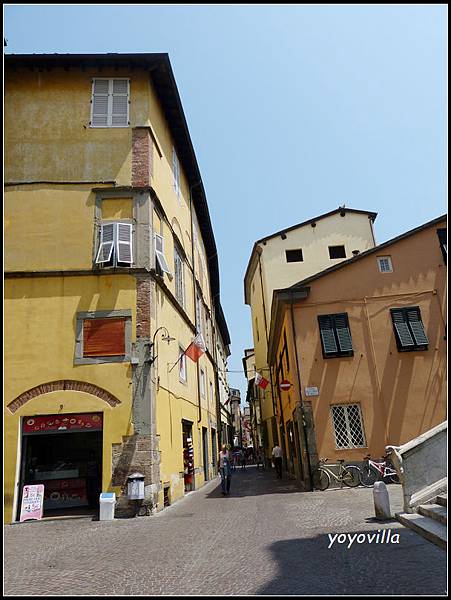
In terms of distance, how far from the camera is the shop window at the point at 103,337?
1222 cm

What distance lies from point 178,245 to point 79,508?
32.4 feet

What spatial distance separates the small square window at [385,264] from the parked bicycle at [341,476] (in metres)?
6.85

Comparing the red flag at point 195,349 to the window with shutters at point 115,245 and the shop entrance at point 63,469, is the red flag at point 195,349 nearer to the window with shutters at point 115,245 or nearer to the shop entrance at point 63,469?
the window with shutters at point 115,245

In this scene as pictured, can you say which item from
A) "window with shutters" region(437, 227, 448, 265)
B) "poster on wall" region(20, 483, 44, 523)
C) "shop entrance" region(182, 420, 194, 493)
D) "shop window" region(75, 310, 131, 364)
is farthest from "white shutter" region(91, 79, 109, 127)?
"window with shutters" region(437, 227, 448, 265)

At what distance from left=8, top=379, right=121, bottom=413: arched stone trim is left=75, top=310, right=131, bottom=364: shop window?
0.62m

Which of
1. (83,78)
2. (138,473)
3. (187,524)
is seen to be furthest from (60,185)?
(187,524)

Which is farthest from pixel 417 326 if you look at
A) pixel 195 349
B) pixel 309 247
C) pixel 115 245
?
pixel 309 247

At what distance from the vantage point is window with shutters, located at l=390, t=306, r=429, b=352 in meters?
15.0

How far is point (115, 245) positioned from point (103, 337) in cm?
271

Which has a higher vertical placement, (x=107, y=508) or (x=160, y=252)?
(x=160, y=252)

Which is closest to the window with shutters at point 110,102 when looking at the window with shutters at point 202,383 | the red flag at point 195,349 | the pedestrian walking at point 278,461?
the red flag at point 195,349

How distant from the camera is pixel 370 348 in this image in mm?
15141

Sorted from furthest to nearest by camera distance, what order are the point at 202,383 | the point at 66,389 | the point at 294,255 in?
the point at 294,255 < the point at 202,383 < the point at 66,389

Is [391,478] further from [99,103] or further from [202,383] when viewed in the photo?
[99,103]
